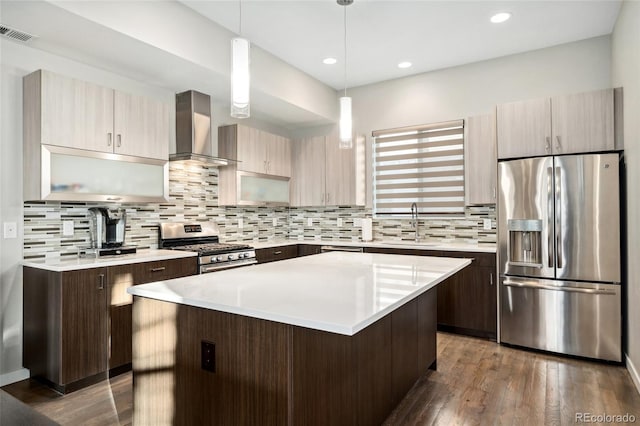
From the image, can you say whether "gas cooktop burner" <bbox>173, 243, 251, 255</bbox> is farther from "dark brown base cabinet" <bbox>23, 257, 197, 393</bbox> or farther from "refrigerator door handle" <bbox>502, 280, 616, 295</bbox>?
"refrigerator door handle" <bbox>502, 280, 616, 295</bbox>

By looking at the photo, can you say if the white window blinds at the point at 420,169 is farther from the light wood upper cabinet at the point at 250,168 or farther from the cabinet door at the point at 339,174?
the light wood upper cabinet at the point at 250,168

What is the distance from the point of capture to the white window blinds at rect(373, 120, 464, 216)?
14.8 feet

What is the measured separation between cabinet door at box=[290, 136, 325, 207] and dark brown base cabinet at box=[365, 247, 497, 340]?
1.81 metres

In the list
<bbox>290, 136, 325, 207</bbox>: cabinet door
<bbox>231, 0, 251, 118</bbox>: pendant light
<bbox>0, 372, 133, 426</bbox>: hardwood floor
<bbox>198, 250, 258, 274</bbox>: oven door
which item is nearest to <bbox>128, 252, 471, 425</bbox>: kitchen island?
<bbox>0, 372, 133, 426</bbox>: hardwood floor

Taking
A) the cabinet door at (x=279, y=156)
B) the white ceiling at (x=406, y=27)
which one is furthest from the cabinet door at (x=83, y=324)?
the cabinet door at (x=279, y=156)

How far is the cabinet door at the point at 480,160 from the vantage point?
4031 mm

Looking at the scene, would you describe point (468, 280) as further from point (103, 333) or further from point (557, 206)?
point (103, 333)

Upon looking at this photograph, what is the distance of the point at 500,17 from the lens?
338 cm

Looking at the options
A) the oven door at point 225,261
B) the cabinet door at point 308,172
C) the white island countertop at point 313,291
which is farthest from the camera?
the cabinet door at point 308,172

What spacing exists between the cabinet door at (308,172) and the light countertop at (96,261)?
2.10m

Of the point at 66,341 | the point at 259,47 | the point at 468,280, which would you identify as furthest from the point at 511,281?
the point at 66,341

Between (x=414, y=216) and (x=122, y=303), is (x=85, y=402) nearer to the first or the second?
(x=122, y=303)

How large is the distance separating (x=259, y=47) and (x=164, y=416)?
11.1 ft

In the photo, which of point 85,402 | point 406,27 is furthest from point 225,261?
point 406,27
